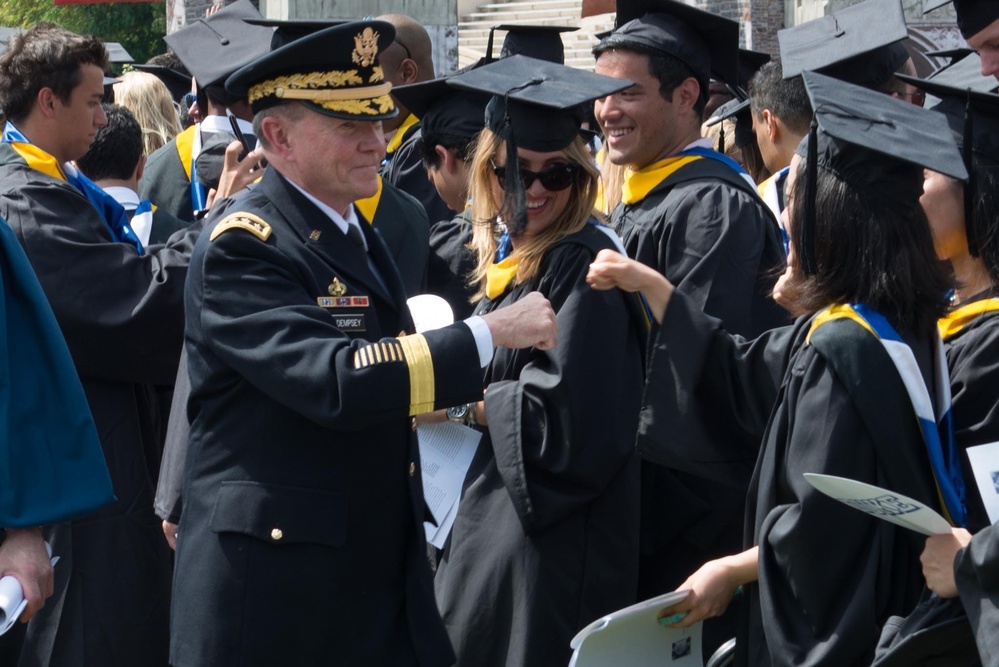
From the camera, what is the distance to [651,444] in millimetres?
3299

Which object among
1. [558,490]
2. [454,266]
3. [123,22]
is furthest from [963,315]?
[123,22]

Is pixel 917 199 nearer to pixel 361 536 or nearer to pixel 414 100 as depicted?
pixel 361 536

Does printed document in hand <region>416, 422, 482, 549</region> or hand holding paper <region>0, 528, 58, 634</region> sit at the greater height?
hand holding paper <region>0, 528, 58, 634</region>

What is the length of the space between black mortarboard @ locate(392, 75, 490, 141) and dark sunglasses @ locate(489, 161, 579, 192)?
1286 mm

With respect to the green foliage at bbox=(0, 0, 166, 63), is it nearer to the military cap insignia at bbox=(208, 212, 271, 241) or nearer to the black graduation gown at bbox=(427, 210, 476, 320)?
the black graduation gown at bbox=(427, 210, 476, 320)

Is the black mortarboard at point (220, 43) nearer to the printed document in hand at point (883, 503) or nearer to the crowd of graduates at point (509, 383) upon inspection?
the crowd of graduates at point (509, 383)

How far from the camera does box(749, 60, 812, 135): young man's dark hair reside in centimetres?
516

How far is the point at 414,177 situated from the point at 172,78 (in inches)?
127

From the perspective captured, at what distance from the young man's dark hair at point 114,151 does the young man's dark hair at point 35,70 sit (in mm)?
850

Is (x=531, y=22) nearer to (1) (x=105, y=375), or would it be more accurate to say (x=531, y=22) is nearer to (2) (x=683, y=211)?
(2) (x=683, y=211)

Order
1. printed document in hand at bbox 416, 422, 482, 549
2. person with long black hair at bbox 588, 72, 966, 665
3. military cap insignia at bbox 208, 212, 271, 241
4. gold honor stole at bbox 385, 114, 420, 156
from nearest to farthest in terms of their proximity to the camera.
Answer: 1. person with long black hair at bbox 588, 72, 966, 665
2. military cap insignia at bbox 208, 212, 271, 241
3. printed document in hand at bbox 416, 422, 482, 549
4. gold honor stole at bbox 385, 114, 420, 156

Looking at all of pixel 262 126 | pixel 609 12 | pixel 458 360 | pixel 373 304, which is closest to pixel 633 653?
pixel 458 360

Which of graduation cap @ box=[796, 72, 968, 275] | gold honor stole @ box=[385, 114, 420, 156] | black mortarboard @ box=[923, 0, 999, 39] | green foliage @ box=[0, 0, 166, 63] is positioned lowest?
green foliage @ box=[0, 0, 166, 63]

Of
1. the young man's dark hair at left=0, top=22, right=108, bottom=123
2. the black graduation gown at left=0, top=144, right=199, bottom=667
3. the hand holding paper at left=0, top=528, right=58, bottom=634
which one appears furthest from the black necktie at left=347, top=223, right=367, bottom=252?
the young man's dark hair at left=0, top=22, right=108, bottom=123
